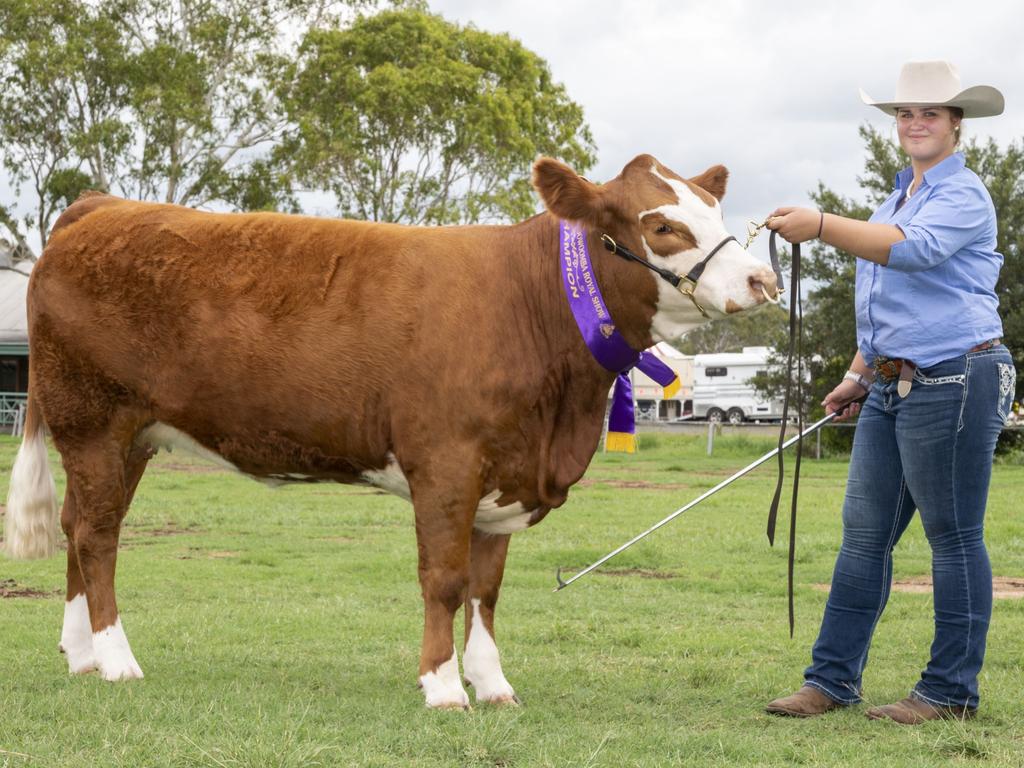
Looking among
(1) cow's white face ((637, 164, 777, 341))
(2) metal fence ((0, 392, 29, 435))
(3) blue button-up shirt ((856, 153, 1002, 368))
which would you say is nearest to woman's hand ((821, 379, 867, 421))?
(3) blue button-up shirt ((856, 153, 1002, 368))

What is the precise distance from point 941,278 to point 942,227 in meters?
0.21

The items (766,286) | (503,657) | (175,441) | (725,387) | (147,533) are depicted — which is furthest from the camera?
(725,387)

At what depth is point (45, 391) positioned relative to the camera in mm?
5285

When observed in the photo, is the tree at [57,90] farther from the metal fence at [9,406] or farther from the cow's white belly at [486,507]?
the cow's white belly at [486,507]

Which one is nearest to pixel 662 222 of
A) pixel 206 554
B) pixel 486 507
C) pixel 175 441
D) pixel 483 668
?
pixel 486 507

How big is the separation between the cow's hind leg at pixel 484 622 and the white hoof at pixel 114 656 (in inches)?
53.7

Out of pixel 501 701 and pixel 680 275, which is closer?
pixel 680 275

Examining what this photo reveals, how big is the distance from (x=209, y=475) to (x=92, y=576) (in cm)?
1365

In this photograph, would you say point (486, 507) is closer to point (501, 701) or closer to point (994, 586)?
point (501, 701)

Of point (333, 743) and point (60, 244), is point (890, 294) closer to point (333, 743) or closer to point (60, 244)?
point (333, 743)

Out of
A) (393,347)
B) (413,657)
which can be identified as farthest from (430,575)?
(413,657)

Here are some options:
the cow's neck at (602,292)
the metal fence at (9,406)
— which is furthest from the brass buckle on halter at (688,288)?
the metal fence at (9,406)

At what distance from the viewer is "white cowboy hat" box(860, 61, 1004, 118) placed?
4484 millimetres

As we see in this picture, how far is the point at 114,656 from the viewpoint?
5.05 meters
